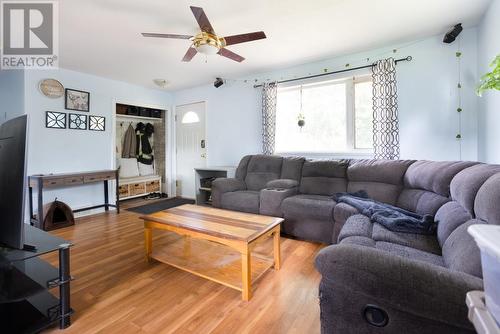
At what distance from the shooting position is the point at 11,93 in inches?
138

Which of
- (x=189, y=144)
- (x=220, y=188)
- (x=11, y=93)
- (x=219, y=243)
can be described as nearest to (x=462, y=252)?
(x=219, y=243)

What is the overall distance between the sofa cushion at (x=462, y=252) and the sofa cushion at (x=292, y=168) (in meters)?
2.03

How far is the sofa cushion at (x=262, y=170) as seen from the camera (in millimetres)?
3531

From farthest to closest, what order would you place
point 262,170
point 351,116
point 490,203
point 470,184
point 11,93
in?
point 262,170
point 11,93
point 351,116
point 470,184
point 490,203

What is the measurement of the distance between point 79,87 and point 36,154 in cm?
121

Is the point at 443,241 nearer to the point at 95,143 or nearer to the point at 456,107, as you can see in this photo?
the point at 456,107

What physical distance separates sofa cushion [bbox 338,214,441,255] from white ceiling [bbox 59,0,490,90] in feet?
6.25

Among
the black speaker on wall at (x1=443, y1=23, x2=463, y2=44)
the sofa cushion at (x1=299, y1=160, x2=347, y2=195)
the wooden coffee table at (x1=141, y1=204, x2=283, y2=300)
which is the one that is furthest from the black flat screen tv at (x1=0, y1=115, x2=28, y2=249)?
the black speaker on wall at (x1=443, y1=23, x2=463, y2=44)

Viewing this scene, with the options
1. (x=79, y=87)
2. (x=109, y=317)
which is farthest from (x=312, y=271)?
(x=79, y=87)

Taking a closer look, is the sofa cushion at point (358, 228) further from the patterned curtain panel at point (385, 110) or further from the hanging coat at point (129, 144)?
the hanging coat at point (129, 144)

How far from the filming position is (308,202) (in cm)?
265

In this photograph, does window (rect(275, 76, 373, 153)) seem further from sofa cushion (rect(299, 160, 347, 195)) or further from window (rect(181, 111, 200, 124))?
window (rect(181, 111, 200, 124))

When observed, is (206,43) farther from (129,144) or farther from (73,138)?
(129,144)

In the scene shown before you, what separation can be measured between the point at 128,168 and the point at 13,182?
14.5 ft
